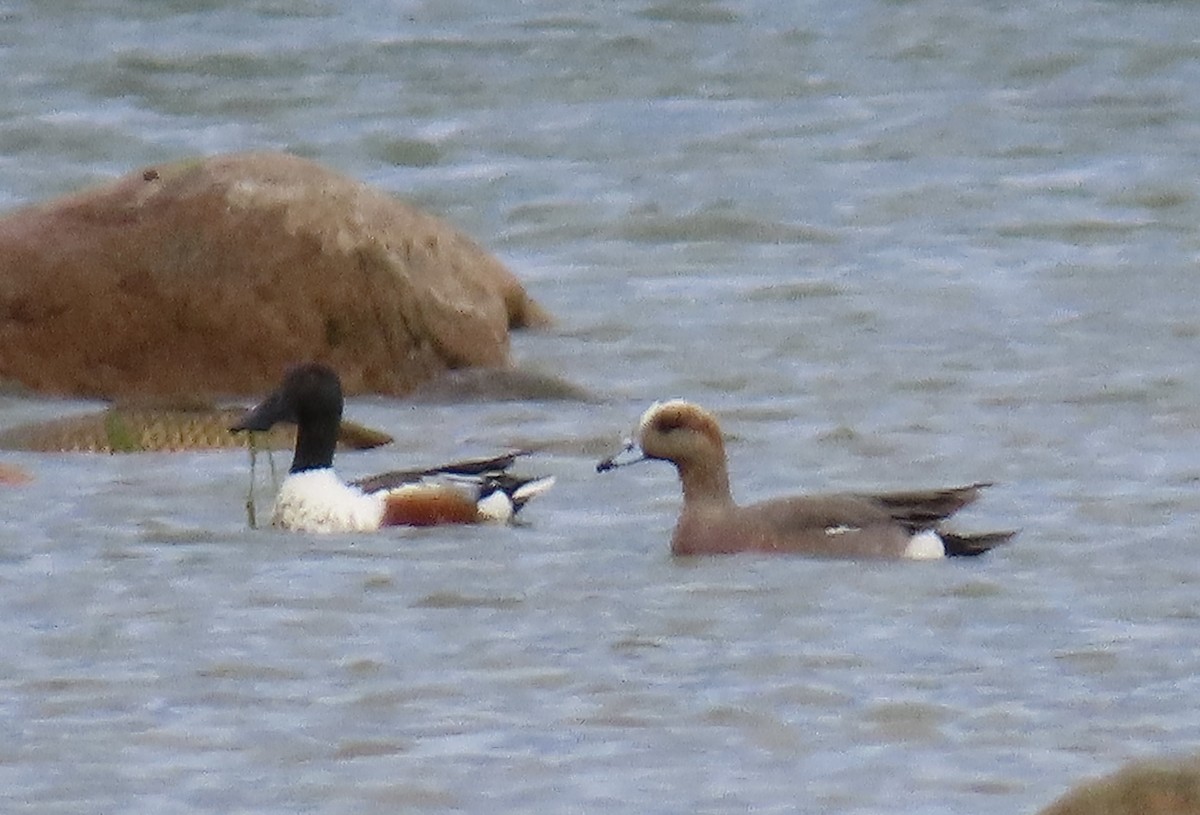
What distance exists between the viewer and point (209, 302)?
13.1 meters

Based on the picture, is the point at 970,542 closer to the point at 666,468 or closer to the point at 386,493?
the point at 386,493

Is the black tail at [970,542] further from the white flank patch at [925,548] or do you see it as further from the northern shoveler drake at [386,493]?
the northern shoveler drake at [386,493]

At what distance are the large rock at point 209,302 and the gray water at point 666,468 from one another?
43cm

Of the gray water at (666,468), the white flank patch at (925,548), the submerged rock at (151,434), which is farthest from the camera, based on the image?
the submerged rock at (151,434)

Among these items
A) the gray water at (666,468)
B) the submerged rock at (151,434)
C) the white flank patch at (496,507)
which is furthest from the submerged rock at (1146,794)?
the submerged rock at (151,434)

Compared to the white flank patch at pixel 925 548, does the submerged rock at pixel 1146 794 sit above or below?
below

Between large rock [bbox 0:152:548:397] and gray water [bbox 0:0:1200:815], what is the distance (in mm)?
434

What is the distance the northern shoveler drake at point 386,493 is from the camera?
10.3 m

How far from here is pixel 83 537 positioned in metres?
10.1

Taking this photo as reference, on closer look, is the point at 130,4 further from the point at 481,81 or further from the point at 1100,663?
the point at 1100,663

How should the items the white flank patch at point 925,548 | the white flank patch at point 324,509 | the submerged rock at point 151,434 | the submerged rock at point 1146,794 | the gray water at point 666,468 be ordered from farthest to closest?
the submerged rock at point 151,434 < the white flank patch at point 324,509 < the white flank patch at point 925,548 < the gray water at point 666,468 < the submerged rock at point 1146,794

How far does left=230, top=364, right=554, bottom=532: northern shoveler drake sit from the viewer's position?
1030 cm

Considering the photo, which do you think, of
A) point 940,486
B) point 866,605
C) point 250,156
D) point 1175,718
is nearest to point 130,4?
point 250,156

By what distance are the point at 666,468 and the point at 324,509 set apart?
1616 mm
